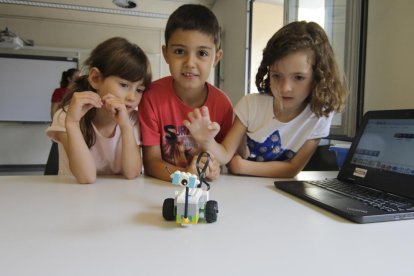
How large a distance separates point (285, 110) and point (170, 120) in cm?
38

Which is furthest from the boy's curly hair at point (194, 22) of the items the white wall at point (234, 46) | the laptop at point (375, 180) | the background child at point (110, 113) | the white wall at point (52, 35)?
the white wall at point (52, 35)

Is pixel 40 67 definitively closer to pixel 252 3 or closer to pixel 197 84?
pixel 252 3

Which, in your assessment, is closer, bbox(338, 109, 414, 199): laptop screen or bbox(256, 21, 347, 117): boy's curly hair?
bbox(338, 109, 414, 199): laptop screen

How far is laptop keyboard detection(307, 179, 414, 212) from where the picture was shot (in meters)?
0.55

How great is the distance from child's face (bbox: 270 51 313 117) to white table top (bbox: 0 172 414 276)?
0.39 meters

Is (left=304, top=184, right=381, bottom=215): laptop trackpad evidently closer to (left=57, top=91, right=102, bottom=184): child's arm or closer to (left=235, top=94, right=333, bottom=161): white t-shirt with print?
(left=235, top=94, right=333, bottom=161): white t-shirt with print

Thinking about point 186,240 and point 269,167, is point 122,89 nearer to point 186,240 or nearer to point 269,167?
point 269,167

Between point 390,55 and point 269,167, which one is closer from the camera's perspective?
point 269,167

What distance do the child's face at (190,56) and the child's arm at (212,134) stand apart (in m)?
0.15

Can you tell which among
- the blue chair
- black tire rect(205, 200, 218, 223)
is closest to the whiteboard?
the blue chair

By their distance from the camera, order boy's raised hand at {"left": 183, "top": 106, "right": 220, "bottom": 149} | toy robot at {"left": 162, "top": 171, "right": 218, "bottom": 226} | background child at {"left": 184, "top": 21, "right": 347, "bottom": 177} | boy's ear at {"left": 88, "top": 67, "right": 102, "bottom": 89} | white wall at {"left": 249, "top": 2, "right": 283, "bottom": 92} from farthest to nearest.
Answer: white wall at {"left": 249, "top": 2, "right": 283, "bottom": 92}
boy's ear at {"left": 88, "top": 67, "right": 102, "bottom": 89}
background child at {"left": 184, "top": 21, "right": 347, "bottom": 177}
boy's raised hand at {"left": 183, "top": 106, "right": 220, "bottom": 149}
toy robot at {"left": 162, "top": 171, "right": 218, "bottom": 226}

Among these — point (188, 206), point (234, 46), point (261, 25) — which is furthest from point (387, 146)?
point (234, 46)

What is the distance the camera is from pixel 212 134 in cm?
83

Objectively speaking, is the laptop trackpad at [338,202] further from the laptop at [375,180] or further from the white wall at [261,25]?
the white wall at [261,25]
